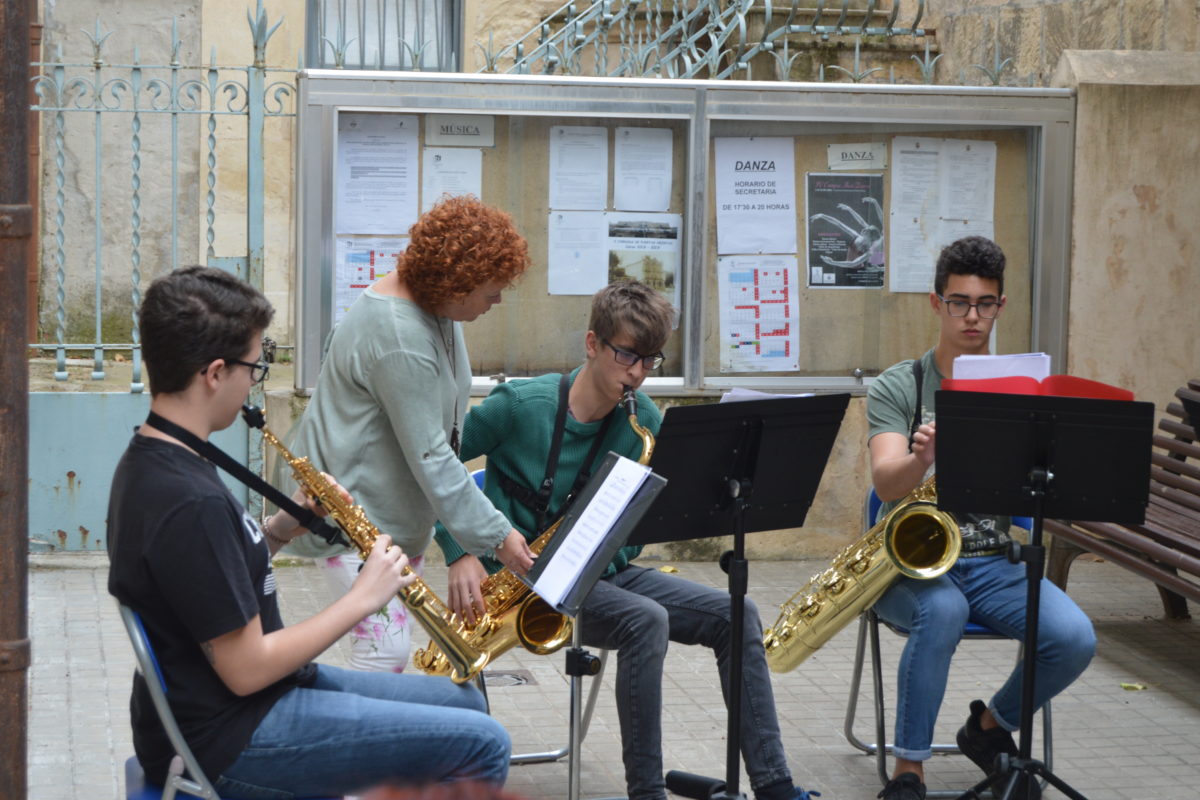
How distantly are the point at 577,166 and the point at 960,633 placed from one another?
346cm

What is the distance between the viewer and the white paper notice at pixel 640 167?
7262 millimetres

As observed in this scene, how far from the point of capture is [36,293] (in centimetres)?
879

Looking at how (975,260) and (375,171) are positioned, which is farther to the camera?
(375,171)

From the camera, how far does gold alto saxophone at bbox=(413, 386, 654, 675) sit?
4238mm

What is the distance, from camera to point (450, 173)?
7.08 meters

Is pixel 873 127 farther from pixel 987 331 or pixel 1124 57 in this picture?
pixel 987 331

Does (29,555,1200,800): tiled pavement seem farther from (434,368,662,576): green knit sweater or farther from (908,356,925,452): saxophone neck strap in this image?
(908,356,925,452): saxophone neck strap

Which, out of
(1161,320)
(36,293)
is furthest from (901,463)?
(36,293)

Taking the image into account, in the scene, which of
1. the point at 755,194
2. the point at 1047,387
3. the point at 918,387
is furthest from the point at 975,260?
the point at 755,194

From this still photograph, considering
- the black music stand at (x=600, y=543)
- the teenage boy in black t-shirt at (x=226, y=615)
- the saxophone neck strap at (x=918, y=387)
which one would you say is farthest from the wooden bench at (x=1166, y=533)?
the teenage boy in black t-shirt at (x=226, y=615)

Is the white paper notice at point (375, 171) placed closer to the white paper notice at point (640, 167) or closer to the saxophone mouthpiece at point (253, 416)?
the white paper notice at point (640, 167)

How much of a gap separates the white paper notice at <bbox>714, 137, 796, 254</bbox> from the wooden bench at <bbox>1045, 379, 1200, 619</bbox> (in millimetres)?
1948

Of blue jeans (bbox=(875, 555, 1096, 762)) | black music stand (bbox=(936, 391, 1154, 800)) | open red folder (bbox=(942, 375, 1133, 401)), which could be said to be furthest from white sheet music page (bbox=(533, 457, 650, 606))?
blue jeans (bbox=(875, 555, 1096, 762))

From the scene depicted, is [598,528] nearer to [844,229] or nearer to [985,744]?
[985,744]
